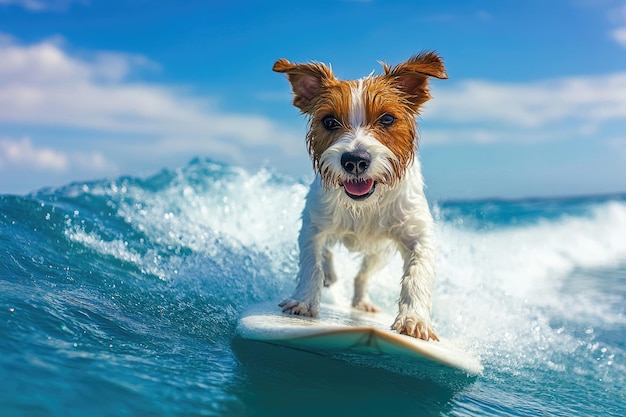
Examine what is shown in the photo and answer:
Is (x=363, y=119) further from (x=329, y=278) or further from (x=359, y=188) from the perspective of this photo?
(x=329, y=278)

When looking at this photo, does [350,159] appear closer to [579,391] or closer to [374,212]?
[374,212]

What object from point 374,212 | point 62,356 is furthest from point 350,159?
point 62,356

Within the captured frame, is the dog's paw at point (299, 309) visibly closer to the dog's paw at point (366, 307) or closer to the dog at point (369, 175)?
the dog at point (369, 175)

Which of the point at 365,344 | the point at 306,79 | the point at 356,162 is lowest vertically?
the point at 365,344

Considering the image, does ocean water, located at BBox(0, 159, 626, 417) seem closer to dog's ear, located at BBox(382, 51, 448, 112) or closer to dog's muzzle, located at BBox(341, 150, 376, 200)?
dog's muzzle, located at BBox(341, 150, 376, 200)

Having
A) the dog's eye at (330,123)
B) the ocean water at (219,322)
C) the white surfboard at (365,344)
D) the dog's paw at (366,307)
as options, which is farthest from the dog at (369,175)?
the dog's paw at (366,307)

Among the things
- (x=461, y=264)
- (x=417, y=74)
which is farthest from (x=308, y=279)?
(x=461, y=264)
